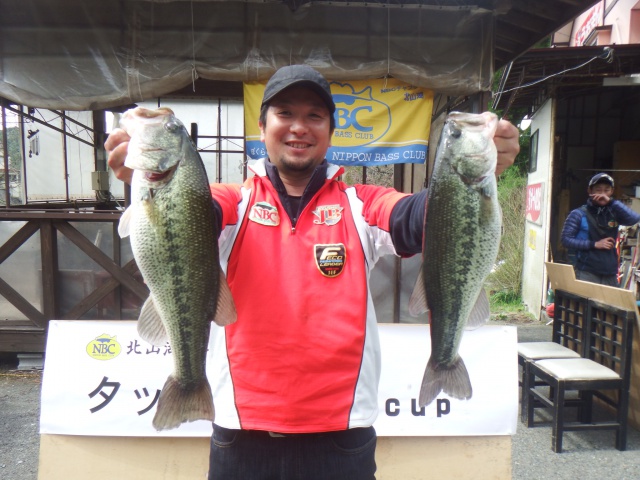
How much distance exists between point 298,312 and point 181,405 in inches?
23.1

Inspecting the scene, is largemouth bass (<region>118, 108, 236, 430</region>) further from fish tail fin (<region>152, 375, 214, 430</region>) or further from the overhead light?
the overhead light

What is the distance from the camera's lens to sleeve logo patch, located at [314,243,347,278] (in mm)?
2061

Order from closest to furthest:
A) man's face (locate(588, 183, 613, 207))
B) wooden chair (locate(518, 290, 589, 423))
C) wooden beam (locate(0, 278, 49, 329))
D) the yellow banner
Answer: wooden chair (locate(518, 290, 589, 423)) < the yellow banner < wooden beam (locate(0, 278, 49, 329)) < man's face (locate(588, 183, 613, 207))

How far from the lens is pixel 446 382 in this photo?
200 centimetres

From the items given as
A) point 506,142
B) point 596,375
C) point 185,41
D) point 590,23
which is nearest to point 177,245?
point 506,142

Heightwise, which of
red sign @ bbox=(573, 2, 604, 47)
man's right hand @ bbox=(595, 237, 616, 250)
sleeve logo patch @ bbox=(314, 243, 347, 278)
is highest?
red sign @ bbox=(573, 2, 604, 47)

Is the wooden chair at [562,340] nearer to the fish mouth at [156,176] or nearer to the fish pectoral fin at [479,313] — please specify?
the fish pectoral fin at [479,313]

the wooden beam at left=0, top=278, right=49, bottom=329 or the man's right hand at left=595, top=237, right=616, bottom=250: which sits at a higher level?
the man's right hand at left=595, top=237, right=616, bottom=250

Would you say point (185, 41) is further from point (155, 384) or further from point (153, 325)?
point (153, 325)

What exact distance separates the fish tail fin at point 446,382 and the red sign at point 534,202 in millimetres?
8349

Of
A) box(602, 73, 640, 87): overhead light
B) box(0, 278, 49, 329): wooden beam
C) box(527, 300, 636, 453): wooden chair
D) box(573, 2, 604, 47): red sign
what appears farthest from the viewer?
box(573, 2, 604, 47): red sign

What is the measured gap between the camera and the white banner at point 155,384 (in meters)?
3.61

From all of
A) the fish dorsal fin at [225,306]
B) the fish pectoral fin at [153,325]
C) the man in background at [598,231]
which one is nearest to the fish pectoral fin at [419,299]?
the fish dorsal fin at [225,306]

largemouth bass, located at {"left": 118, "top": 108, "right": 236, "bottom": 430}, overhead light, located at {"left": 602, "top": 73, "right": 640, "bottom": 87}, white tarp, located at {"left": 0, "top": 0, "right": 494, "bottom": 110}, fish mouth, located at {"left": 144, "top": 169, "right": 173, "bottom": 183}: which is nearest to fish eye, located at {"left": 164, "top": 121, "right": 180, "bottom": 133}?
largemouth bass, located at {"left": 118, "top": 108, "right": 236, "bottom": 430}
